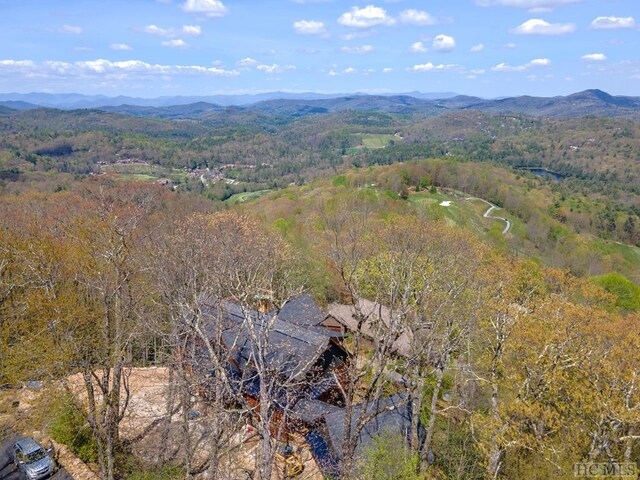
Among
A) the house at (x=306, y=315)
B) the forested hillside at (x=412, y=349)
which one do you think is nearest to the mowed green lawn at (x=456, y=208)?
the house at (x=306, y=315)

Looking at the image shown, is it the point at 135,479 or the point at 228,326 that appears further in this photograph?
the point at 228,326

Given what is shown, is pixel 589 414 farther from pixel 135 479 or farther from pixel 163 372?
pixel 163 372

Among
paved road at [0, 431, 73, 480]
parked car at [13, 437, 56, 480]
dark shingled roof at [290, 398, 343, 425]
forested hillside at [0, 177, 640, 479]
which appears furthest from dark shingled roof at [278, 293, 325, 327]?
parked car at [13, 437, 56, 480]

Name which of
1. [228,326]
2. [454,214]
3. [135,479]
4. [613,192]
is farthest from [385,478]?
[613,192]

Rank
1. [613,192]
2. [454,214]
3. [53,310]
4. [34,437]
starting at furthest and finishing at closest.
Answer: [613,192], [454,214], [34,437], [53,310]

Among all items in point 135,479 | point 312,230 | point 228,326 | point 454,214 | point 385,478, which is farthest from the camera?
point 454,214

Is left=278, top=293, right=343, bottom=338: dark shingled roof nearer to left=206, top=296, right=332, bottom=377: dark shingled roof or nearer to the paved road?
left=206, top=296, right=332, bottom=377: dark shingled roof

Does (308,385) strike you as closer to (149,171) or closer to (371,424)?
(371,424)

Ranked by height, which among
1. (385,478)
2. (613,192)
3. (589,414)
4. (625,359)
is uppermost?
(625,359)
